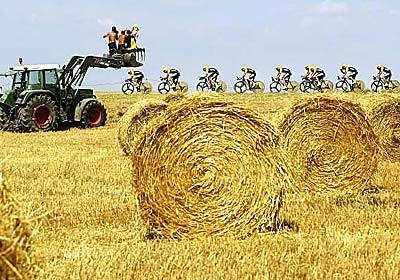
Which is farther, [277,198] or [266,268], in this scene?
[277,198]

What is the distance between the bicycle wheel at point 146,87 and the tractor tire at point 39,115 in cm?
1985

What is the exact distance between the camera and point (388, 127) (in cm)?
1184

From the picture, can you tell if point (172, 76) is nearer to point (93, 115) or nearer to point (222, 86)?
point (222, 86)

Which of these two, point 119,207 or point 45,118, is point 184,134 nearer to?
point 119,207

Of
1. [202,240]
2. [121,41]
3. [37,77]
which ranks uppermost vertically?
[121,41]

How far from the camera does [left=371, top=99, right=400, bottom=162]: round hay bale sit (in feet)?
38.9

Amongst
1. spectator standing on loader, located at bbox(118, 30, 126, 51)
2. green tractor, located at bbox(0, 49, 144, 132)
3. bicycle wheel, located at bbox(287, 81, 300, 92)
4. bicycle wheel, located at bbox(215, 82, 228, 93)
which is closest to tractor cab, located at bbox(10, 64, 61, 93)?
green tractor, located at bbox(0, 49, 144, 132)

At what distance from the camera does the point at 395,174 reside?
407 inches

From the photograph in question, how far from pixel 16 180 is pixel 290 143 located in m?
3.44

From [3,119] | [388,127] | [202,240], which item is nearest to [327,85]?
[3,119]

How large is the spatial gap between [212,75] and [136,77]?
4470 millimetres

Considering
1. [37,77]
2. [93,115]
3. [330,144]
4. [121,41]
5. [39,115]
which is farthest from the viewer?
[121,41]

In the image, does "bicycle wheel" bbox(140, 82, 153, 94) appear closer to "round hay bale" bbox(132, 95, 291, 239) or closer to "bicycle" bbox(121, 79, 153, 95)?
"bicycle" bbox(121, 79, 153, 95)

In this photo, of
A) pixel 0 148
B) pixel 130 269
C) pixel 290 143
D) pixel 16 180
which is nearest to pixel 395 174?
pixel 290 143
